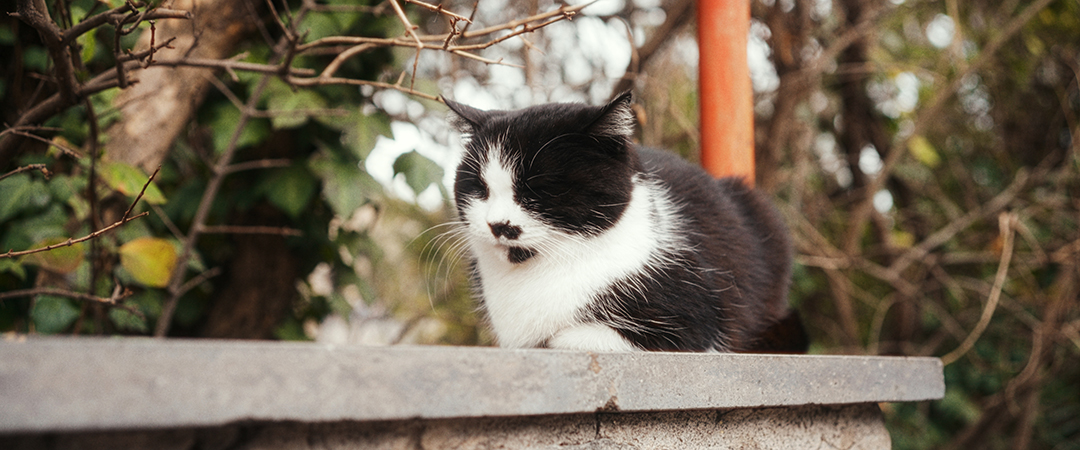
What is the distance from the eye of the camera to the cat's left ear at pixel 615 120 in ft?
3.67

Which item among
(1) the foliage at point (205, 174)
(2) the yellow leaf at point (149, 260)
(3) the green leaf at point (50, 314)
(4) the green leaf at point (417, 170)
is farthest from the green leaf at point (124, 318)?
(4) the green leaf at point (417, 170)

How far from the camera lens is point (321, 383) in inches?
26.1

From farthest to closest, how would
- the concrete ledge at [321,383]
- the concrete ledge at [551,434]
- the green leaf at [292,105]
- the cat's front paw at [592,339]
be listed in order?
1. the green leaf at [292,105]
2. the cat's front paw at [592,339]
3. the concrete ledge at [551,434]
4. the concrete ledge at [321,383]

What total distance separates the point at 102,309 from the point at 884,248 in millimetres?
3109

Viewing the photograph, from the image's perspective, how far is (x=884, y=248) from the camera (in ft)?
10.3

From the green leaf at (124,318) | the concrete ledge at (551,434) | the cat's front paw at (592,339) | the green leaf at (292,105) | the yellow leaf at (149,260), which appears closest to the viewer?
the concrete ledge at (551,434)

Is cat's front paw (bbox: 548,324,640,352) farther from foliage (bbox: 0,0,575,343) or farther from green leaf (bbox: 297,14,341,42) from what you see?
green leaf (bbox: 297,14,341,42)

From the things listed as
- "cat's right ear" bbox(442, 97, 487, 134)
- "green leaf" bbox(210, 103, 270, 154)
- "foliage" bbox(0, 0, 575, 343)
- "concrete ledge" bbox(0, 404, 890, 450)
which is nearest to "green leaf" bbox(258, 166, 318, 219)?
"foliage" bbox(0, 0, 575, 343)

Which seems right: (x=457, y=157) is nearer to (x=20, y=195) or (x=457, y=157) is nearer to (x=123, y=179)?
(x=123, y=179)

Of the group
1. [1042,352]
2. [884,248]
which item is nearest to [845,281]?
[884,248]

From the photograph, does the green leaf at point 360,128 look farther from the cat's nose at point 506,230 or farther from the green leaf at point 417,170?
the cat's nose at point 506,230

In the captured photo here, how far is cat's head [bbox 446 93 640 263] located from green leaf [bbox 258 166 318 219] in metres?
0.84

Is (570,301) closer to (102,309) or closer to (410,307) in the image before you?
(102,309)

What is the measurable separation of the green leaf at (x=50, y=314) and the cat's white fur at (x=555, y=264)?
3.06 ft
